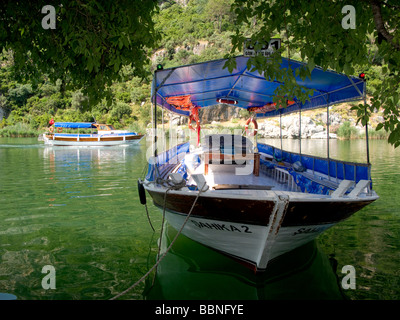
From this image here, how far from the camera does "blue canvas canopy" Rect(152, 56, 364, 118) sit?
22.1 ft

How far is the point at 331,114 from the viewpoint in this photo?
53.3m

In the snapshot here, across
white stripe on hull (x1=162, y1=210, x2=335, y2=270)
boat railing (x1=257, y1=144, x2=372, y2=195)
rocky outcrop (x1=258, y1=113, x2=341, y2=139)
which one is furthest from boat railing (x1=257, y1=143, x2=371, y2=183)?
rocky outcrop (x1=258, y1=113, x2=341, y2=139)

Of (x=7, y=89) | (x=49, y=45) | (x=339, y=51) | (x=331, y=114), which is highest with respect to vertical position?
(x=7, y=89)

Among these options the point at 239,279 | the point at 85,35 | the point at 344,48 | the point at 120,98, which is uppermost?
the point at 120,98

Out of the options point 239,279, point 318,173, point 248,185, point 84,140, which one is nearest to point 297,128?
point 84,140

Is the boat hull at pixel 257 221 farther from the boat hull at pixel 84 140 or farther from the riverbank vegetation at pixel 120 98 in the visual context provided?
the riverbank vegetation at pixel 120 98

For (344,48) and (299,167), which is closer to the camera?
(344,48)

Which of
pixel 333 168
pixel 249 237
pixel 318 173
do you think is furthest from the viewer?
pixel 318 173

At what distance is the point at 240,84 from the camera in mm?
9516

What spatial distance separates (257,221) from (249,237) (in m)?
0.43

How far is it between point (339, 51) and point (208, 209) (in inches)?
109

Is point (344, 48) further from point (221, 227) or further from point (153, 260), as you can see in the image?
point (153, 260)

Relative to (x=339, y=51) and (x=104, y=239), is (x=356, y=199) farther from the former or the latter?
(x=104, y=239)
